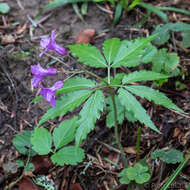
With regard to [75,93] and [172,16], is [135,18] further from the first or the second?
[75,93]

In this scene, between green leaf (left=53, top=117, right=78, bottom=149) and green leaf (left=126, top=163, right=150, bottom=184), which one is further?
green leaf (left=53, top=117, right=78, bottom=149)

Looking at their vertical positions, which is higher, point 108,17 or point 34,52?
point 108,17

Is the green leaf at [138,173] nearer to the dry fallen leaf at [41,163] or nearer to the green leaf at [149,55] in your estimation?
the dry fallen leaf at [41,163]

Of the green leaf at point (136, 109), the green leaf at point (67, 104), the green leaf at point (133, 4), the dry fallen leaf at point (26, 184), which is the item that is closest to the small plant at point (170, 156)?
the green leaf at point (136, 109)

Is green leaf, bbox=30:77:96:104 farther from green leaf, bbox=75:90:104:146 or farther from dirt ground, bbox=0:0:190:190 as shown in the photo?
dirt ground, bbox=0:0:190:190

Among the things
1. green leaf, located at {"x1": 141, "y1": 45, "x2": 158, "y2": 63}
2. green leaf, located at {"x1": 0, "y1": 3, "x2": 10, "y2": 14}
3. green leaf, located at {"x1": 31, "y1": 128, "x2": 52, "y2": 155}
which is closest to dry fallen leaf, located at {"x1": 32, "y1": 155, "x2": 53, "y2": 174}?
green leaf, located at {"x1": 31, "y1": 128, "x2": 52, "y2": 155}

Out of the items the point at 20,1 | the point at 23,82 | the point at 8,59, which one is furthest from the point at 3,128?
the point at 20,1
